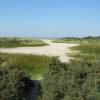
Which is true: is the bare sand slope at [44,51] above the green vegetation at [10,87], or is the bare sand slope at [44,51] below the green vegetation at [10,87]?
below

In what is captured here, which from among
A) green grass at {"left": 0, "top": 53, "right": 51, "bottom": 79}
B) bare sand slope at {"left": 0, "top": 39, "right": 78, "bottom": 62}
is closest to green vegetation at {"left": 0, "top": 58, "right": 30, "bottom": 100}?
green grass at {"left": 0, "top": 53, "right": 51, "bottom": 79}

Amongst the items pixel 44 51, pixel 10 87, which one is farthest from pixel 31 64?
pixel 44 51

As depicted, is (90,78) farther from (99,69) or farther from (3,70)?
(3,70)

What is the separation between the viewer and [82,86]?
7820 millimetres

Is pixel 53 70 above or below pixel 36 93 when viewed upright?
above

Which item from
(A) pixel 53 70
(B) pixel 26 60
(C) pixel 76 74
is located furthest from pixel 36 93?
(B) pixel 26 60

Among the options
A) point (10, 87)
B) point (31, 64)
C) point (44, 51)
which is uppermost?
point (10, 87)

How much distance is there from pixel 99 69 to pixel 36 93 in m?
2.23

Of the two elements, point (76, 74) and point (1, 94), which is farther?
point (76, 74)

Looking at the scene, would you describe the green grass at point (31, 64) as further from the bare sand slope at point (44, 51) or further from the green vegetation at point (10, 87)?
the green vegetation at point (10, 87)

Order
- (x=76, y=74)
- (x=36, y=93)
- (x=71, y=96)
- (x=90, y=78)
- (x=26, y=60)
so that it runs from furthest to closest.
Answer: (x=26, y=60) < (x=36, y=93) < (x=76, y=74) < (x=90, y=78) < (x=71, y=96)

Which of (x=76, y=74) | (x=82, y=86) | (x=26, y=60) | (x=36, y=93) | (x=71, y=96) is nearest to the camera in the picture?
(x=71, y=96)

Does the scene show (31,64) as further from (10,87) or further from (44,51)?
(44,51)

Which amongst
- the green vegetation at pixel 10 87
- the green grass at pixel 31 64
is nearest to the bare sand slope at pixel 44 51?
the green grass at pixel 31 64
